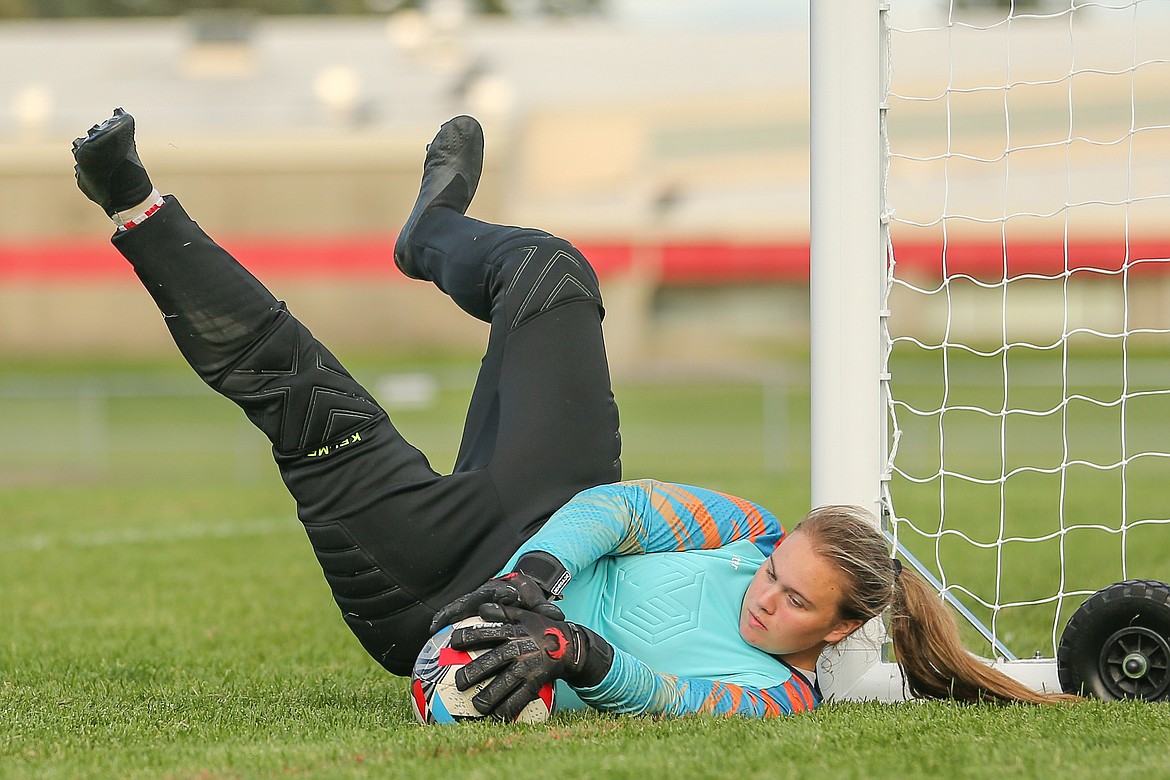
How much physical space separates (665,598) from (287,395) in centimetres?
98

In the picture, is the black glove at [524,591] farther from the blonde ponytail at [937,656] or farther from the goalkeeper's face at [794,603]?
the blonde ponytail at [937,656]

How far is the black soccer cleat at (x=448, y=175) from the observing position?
145 inches

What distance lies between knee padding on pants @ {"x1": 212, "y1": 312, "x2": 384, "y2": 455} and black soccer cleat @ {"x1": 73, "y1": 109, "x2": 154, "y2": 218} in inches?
17.5

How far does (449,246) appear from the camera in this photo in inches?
139

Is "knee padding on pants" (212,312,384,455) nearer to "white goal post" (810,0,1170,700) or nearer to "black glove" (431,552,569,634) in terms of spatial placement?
"black glove" (431,552,569,634)

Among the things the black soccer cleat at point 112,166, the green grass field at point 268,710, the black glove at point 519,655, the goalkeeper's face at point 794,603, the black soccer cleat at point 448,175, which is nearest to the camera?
the green grass field at point 268,710

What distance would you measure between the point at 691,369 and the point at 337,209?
8.51 meters

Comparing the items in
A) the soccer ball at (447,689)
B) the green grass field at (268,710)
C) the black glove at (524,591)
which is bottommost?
the green grass field at (268,710)

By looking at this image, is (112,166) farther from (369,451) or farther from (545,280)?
(545,280)

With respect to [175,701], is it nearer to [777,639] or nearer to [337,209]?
[777,639]

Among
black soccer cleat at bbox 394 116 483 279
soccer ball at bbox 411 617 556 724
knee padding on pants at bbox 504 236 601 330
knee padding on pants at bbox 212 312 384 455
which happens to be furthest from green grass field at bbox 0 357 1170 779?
black soccer cleat at bbox 394 116 483 279

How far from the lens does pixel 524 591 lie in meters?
2.62

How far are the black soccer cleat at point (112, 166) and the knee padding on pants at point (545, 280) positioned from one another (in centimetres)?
88

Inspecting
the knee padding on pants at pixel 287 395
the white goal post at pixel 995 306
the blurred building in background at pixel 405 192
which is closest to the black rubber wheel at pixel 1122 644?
the white goal post at pixel 995 306
